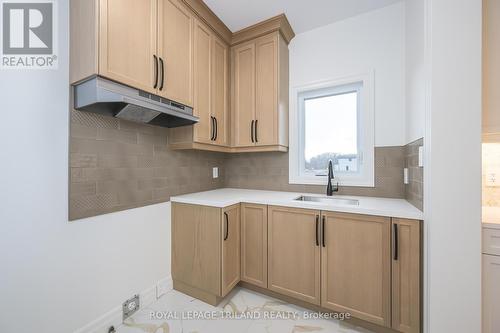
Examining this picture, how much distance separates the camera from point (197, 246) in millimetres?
1712

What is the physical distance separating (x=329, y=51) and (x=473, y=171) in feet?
5.26

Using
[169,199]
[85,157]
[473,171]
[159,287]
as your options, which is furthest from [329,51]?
[159,287]

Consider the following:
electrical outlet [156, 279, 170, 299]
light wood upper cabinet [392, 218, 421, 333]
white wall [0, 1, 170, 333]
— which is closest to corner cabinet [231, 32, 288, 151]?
light wood upper cabinet [392, 218, 421, 333]

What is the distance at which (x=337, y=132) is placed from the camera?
2074 mm

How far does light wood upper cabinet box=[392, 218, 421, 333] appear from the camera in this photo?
119cm

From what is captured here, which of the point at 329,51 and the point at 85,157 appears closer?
the point at 85,157

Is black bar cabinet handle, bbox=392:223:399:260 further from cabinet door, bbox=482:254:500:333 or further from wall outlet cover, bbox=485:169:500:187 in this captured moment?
wall outlet cover, bbox=485:169:500:187

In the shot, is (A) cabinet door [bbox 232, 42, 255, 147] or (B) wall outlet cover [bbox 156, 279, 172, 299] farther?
(A) cabinet door [bbox 232, 42, 255, 147]

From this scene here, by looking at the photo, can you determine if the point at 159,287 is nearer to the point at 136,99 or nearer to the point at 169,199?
the point at 169,199

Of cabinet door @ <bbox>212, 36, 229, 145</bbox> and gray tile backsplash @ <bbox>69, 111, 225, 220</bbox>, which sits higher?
cabinet door @ <bbox>212, 36, 229, 145</bbox>

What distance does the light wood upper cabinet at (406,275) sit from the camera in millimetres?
1190

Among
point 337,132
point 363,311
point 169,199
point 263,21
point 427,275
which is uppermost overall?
point 263,21

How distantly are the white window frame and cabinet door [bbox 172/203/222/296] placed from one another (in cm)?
104
